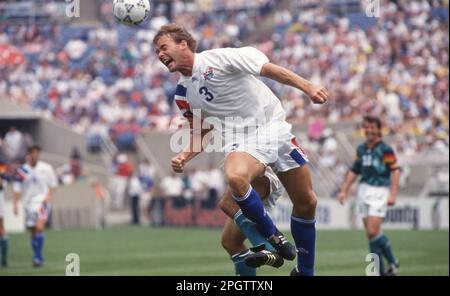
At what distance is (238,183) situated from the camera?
9305 mm

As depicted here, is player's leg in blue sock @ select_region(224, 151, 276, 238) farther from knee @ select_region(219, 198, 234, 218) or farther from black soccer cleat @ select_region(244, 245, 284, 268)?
knee @ select_region(219, 198, 234, 218)

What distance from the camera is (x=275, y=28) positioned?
3734cm

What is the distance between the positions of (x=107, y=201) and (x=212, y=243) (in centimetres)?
1027

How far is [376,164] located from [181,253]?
610 cm

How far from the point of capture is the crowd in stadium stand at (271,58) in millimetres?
29231

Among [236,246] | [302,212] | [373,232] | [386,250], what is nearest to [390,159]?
[373,232]

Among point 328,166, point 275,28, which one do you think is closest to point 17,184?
point 328,166

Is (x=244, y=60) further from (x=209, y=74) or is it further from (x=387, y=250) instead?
(x=387, y=250)

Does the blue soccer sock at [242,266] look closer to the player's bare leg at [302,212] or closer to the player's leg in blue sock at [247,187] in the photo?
the player's bare leg at [302,212]

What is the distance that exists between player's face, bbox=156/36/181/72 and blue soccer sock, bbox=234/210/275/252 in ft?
4.92

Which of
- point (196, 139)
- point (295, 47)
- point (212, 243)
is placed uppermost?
point (295, 47)

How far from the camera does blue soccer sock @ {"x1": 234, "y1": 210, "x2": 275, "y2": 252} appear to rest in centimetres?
970
